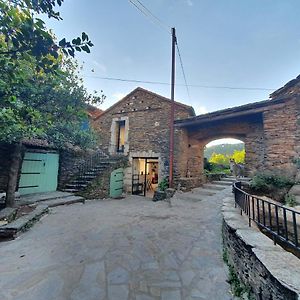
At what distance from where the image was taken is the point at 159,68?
9273 mm

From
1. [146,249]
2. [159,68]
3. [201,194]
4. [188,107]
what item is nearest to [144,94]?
[159,68]

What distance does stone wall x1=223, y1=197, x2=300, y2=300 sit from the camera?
4.58 ft

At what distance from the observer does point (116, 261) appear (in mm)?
2697

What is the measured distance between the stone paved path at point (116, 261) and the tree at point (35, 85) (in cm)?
206

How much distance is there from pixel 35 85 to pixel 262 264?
5.22 meters

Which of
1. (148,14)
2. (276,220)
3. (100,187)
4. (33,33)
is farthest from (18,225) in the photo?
(148,14)

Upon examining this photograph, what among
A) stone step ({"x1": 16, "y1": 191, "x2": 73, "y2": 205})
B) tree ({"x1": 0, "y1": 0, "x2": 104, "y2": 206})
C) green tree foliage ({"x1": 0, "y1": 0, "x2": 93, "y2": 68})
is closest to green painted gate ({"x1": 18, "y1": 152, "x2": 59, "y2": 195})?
stone step ({"x1": 16, "y1": 191, "x2": 73, "y2": 205})

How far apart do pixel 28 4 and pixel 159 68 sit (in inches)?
341

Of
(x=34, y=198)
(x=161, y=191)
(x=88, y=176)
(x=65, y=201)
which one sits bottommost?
(x=65, y=201)

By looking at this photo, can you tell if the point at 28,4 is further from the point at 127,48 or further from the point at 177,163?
the point at 177,163

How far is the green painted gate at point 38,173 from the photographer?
290 inches

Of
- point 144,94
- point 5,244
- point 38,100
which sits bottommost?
point 5,244

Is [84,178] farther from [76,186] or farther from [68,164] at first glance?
[68,164]

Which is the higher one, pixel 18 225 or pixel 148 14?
pixel 148 14
